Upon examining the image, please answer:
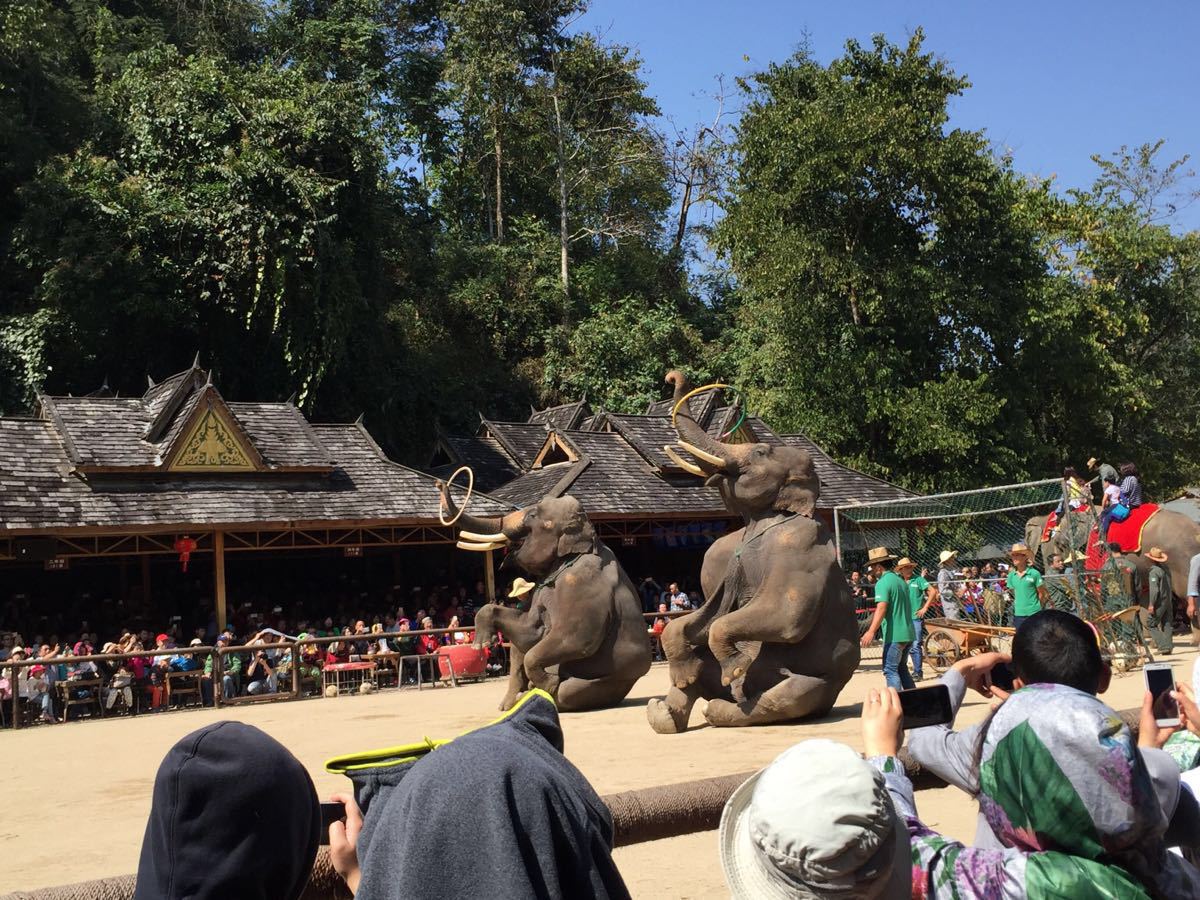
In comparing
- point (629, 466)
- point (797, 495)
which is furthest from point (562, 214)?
point (797, 495)

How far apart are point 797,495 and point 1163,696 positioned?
23.3 ft

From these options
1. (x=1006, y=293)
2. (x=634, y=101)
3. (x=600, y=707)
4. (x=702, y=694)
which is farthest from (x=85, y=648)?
(x=634, y=101)

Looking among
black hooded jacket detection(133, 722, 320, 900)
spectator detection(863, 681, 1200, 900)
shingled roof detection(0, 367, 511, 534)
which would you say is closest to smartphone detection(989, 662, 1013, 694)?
spectator detection(863, 681, 1200, 900)

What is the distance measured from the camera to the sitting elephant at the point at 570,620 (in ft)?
37.2

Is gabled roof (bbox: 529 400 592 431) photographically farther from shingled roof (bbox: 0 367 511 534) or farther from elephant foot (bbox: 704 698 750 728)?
elephant foot (bbox: 704 698 750 728)

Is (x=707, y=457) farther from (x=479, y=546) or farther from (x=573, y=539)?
(x=479, y=546)

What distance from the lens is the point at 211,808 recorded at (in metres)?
2.21

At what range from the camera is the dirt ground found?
610 centimetres

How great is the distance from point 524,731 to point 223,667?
49.3ft

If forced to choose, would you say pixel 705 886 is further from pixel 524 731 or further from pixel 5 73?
pixel 5 73

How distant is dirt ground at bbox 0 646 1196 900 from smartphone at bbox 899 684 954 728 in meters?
2.66

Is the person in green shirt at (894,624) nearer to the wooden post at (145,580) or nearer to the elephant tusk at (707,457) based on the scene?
the elephant tusk at (707,457)

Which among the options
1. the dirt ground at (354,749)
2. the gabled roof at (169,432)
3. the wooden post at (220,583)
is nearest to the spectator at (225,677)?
the dirt ground at (354,749)

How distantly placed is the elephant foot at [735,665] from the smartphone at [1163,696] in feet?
21.6
